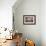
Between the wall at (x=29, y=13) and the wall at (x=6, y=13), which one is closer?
the wall at (x=6, y=13)

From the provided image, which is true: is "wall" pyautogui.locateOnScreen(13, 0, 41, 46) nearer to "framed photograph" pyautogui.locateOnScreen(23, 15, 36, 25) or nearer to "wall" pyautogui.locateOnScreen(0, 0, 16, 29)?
"framed photograph" pyautogui.locateOnScreen(23, 15, 36, 25)

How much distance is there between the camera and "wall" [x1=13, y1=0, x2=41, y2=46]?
19.0 ft

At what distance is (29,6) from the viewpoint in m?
5.81

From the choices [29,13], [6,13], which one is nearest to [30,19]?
[29,13]

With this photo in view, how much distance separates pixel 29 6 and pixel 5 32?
1946 millimetres

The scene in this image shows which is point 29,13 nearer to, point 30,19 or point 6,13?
point 30,19

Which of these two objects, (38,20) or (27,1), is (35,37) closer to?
(38,20)

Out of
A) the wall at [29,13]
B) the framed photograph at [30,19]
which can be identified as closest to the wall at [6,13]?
the wall at [29,13]

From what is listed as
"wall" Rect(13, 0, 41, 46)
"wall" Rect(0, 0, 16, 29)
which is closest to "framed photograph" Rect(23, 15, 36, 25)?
"wall" Rect(13, 0, 41, 46)

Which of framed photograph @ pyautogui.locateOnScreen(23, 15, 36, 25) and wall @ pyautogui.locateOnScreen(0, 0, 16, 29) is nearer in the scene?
wall @ pyautogui.locateOnScreen(0, 0, 16, 29)

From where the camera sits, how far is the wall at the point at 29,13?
5.79m

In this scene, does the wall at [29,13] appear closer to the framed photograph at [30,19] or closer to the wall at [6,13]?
the framed photograph at [30,19]

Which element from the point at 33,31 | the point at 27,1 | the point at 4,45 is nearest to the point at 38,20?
the point at 33,31

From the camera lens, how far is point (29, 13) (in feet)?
19.0
